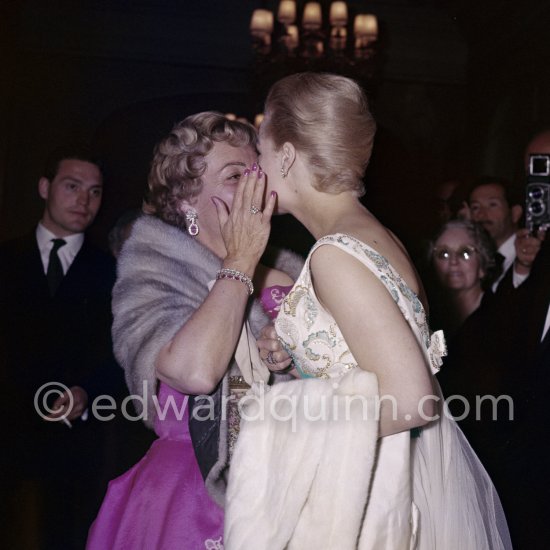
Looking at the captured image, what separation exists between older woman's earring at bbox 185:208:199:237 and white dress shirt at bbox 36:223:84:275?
5.21ft

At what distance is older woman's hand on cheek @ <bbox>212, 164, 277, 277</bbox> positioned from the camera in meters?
1.71

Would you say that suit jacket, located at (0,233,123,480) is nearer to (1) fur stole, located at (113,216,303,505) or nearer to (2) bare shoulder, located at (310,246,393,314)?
(1) fur stole, located at (113,216,303,505)

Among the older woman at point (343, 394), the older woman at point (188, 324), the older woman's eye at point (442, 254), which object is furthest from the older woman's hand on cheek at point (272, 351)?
the older woman's eye at point (442, 254)

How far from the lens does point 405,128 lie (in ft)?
26.5

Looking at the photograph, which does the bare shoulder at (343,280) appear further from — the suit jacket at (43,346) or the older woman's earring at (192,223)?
the suit jacket at (43,346)

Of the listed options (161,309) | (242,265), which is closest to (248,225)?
(242,265)

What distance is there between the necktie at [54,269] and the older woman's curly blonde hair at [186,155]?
4.94ft

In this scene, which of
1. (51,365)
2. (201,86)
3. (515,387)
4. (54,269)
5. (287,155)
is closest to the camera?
(287,155)

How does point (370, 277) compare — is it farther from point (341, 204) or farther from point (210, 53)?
point (210, 53)

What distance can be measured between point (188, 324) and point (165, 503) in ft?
1.57

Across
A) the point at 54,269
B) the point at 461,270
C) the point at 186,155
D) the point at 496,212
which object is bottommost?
the point at 461,270

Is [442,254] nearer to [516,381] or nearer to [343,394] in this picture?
[516,381]

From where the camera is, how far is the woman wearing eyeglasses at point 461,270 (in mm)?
3795

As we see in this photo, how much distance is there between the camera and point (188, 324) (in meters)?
1.68
